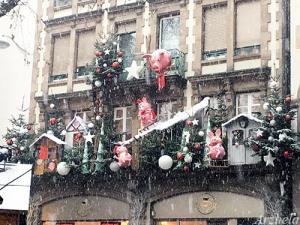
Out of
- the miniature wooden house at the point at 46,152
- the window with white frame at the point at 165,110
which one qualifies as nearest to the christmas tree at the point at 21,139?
the miniature wooden house at the point at 46,152

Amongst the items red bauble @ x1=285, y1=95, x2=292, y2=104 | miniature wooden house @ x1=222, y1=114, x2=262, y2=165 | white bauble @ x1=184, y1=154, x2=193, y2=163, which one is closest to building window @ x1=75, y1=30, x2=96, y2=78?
white bauble @ x1=184, y1=154, x2=193, y2=163

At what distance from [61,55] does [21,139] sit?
3810 mm

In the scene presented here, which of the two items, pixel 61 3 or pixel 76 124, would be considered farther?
pixel 61 3

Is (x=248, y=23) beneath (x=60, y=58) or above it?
→ above

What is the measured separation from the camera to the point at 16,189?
5520mm

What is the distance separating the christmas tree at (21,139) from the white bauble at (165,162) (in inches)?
218

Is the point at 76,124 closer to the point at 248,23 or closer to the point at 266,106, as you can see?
the point at 248,23

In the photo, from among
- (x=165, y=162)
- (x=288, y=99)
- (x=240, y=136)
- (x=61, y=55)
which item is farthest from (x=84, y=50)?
(x=288, y=99)

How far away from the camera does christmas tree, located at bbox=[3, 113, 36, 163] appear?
20.4 metres

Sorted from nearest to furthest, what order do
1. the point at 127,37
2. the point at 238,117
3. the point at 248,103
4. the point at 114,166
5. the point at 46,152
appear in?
the point at 238,117, the point at 248,103, the point at 114,166, the point at 46,152, the point at 127,37

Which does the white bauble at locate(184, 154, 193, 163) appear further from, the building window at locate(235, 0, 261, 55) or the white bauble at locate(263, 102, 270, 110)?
the building window at locate(235, 0, 261, 55)

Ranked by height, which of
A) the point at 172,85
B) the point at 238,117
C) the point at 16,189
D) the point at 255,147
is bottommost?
the point at 16,189

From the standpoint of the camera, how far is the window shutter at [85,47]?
21.8 meters

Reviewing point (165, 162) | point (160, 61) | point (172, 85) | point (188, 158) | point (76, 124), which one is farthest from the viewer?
point (76, 124)
